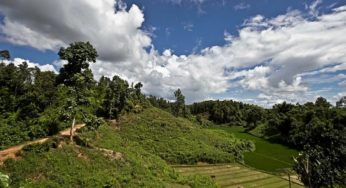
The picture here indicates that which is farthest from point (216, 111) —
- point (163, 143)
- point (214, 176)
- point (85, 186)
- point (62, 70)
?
point (85, 186)

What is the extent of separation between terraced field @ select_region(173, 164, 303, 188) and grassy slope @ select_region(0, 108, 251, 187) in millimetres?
3482

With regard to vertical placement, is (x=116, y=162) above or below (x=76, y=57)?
below

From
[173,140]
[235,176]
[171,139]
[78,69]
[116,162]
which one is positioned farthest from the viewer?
[171,139]

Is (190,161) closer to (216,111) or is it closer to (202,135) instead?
(202,135)

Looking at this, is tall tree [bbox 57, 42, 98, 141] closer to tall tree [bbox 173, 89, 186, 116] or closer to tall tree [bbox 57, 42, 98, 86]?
tall tree [bbox 57, 42, 98, 86]

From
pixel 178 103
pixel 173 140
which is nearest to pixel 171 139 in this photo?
pixel 173 140

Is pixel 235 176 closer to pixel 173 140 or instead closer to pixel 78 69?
pixel 173 140

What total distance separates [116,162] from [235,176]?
2539cm

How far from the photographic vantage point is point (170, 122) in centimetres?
7750

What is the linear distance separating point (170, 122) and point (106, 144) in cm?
3323

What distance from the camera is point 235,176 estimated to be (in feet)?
176

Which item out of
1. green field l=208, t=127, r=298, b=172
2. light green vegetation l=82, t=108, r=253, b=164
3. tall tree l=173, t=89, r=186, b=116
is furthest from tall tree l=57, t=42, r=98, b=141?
tall tree l=173, t=89, r=186, b=116

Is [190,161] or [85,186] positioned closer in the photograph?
[85,186]

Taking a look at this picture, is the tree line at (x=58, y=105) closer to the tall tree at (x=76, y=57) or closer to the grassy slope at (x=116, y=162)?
the tall tree at (x=76, y=57)
